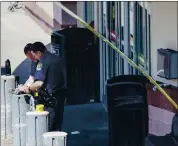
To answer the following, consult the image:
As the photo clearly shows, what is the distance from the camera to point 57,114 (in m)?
9.01

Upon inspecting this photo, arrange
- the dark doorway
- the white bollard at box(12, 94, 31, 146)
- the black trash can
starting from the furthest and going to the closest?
the white bollard at box(12, 94, 31, 146) → the dark doorway → the black trash can

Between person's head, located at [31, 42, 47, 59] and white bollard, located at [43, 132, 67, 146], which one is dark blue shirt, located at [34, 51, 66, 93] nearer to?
person's head, located at [31, 42, 47, 59]

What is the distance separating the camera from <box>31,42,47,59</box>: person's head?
8695 mm

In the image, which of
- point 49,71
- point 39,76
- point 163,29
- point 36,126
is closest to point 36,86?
point 39,76

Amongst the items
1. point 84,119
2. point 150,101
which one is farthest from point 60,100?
point 150,101

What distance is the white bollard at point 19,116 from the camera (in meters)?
9.13

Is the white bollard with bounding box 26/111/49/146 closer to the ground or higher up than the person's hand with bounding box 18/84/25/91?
closer to the ground

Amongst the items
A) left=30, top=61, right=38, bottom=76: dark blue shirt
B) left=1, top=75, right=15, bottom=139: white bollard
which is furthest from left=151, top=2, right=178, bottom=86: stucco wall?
left=1, top=75, right=15, bottom=139: white bollard

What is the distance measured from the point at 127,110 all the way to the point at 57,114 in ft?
2.83

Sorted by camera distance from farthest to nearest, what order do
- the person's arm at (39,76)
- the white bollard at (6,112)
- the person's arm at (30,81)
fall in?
the white bollard at (6,112) → the person's arm at (30,81) → the person's arm at (39,76)

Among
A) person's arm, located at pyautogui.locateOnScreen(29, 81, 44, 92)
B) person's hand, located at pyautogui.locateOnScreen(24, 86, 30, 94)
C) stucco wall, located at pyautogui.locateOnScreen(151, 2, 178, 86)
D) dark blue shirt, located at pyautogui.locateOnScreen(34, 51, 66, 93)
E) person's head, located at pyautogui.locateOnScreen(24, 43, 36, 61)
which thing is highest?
stucco wall, located at pyautogui.locateOnScreen(151, 2, 178, 86)

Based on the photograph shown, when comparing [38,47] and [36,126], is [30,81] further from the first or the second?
[36,126]

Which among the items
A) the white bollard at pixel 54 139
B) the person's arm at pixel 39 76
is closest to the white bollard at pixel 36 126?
the white bollard at pixel 54 139

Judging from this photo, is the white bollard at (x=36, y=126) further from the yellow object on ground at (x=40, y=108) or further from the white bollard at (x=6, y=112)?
the white bollard at (x=6, y=112)
